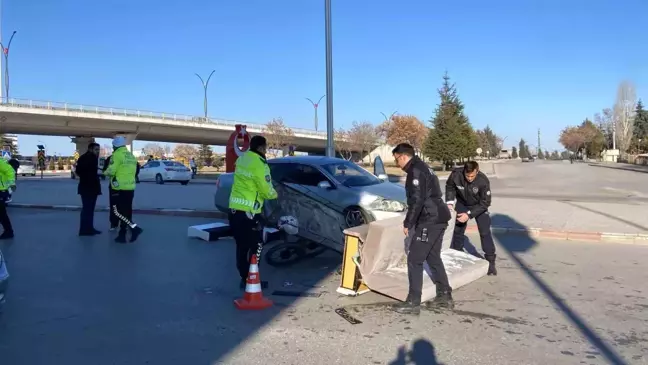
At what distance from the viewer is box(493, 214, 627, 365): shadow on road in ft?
14.4

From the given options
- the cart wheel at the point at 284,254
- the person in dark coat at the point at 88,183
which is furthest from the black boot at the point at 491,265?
the person in dark coat at the point at 88,183

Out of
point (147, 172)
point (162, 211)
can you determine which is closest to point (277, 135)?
point (147, 172)

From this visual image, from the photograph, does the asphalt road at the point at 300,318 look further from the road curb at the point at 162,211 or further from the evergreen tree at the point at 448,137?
the evergreen tree at the point at 448,137

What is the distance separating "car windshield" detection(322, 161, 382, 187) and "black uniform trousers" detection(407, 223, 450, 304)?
14.3ft

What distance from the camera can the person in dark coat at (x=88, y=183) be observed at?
34.3 ft

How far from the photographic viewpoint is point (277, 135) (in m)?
66.7

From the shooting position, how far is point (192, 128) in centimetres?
6347

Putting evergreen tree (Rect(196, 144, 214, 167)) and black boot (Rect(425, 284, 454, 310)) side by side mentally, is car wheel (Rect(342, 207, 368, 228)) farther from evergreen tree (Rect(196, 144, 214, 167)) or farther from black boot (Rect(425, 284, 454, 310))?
evergreen tree (Rect(196, 144, 214, 167))

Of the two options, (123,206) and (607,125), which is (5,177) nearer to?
(123,206)

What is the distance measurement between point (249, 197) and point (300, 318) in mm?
1501

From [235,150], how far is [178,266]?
4.63 meters

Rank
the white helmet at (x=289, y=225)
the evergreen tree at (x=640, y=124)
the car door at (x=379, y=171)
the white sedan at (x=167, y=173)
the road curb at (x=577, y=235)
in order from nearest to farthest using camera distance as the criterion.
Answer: the white helmet at (x=289, y=225) → the road curb at (x=577, y=235) → the car door at (x=379, y=171) → the white sedan at (x=167, y=173) → the evergreen tree at (x=640, y=124)

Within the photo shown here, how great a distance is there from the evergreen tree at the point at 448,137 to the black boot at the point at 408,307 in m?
49.1

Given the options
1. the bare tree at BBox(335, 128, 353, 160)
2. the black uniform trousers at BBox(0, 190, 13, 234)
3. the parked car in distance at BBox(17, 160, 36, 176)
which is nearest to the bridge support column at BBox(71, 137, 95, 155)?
the parked car in distance at BBox(17, 160, 36, 176)
